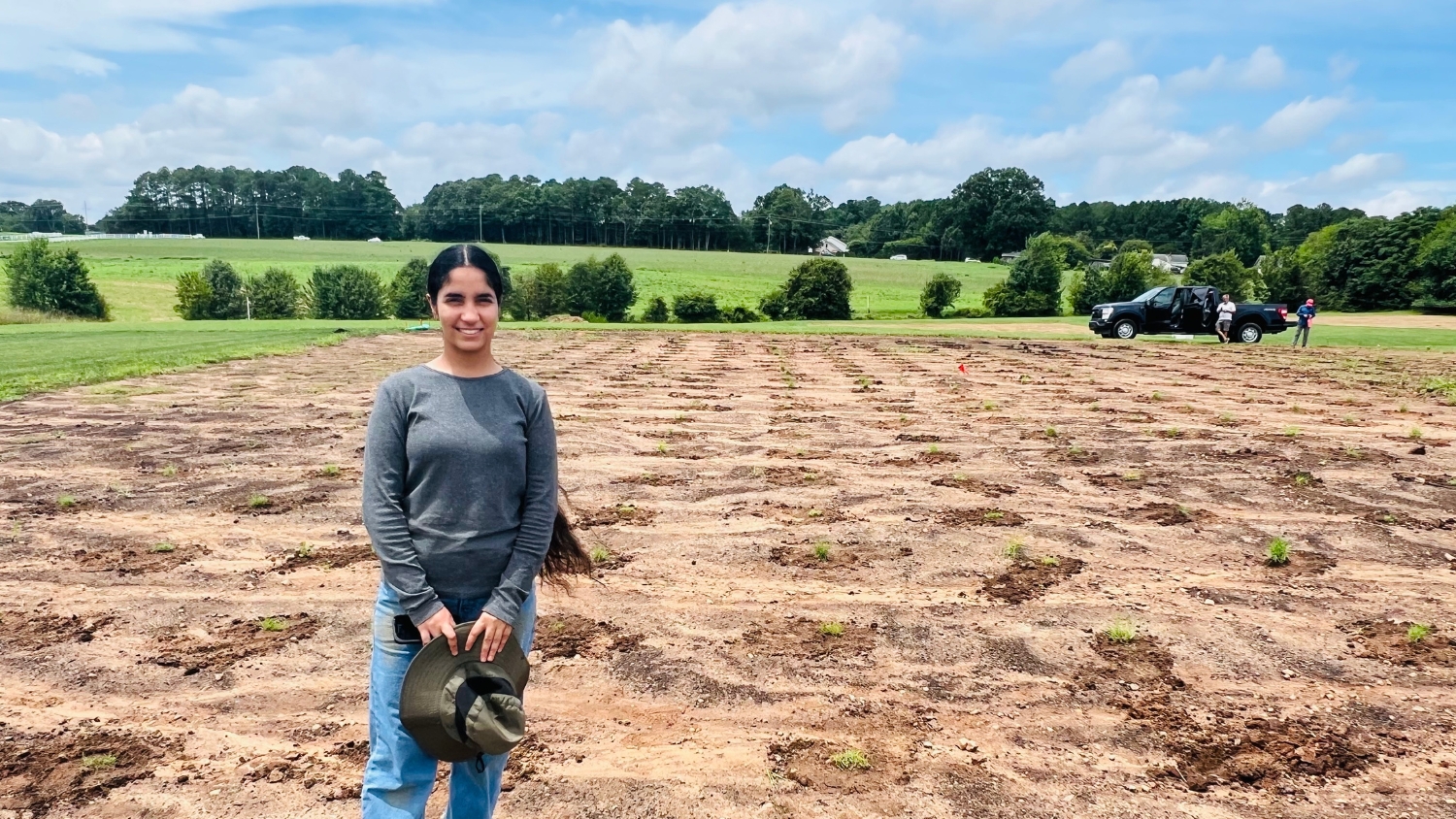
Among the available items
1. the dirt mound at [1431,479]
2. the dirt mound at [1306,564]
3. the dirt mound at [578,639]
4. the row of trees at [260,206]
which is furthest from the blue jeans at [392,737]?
the row of trees at [260,206]

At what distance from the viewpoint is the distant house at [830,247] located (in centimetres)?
13673

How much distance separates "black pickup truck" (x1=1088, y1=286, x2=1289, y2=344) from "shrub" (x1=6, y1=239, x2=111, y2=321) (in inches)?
2299

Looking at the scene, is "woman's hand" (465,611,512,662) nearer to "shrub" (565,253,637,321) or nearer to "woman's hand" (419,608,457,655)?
"woman's hand" (419,608,457,655)

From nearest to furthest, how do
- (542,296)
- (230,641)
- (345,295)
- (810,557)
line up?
(230,641)
(810,557)
(345,295)
(542,296)

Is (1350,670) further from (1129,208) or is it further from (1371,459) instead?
(1129,208)

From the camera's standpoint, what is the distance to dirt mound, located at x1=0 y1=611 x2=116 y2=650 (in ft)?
16.3

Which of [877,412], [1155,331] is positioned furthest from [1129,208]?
[877,412]

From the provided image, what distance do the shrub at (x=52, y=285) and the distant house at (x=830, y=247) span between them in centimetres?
9503

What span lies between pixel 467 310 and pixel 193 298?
215 ft

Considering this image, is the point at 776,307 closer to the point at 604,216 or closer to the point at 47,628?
the point at 47,628

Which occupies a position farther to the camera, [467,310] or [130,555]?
[130,555]

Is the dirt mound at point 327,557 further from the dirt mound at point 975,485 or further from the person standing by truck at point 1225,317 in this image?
the person standing by truck at point 1225,317

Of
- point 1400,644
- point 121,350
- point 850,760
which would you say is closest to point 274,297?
point 121,350

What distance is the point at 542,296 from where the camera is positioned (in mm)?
58969
